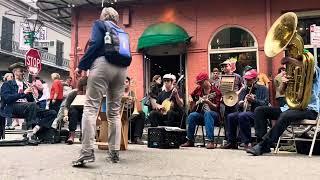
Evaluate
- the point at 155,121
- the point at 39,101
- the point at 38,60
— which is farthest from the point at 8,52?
the point at 155,121

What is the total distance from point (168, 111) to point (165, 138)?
3.73 feet

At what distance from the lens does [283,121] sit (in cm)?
666

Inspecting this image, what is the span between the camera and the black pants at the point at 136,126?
30.7 ft

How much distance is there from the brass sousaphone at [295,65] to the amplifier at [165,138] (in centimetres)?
237

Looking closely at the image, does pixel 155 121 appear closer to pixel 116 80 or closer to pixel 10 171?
pixel 116 80

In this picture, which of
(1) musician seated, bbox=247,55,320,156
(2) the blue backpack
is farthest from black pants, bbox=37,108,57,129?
(1) musician seated, bbox=247,55,320,156

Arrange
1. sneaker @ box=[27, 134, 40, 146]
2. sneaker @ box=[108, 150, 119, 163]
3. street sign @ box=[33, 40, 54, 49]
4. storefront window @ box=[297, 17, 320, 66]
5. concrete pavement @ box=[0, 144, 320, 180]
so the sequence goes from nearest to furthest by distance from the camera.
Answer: concrete pavement @ box=[0, 144, 320, 180], sneaker @ box=[108, 150, 119, 163], sneaker @ box=[27, 134, 40, 146], storefront window @ box=[297, 17, 320, 66], street sign @ box=[33, 40, 54, 49]

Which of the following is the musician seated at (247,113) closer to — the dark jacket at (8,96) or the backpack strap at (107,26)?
the backpack strap at (107,26)

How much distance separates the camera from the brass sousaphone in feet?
21.9

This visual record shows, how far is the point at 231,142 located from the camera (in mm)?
8172

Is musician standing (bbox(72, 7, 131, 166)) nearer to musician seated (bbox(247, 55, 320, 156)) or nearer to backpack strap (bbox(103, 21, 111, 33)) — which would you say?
backpack strap (bbox(103, 21, 111, 33))

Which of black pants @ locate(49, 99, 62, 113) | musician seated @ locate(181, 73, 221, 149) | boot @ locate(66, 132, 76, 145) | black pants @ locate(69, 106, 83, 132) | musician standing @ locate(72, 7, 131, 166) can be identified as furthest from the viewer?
black pants @ locate(49, 99, 62, 113)

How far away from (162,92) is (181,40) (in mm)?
5307

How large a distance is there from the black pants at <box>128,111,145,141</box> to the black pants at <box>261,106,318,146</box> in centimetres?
336
